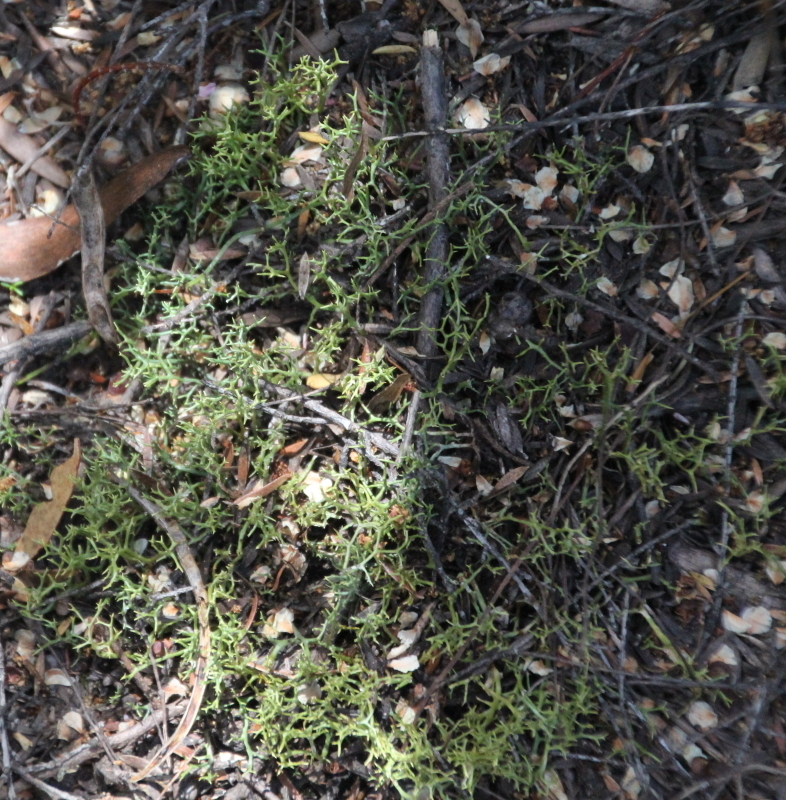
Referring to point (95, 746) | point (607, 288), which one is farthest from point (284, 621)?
point (607, 288)

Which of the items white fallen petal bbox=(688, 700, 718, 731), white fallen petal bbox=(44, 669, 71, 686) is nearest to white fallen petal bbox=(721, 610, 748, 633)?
white fallen petal bbox=(688, 700, 718, 731)

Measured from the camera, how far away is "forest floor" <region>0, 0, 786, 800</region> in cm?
129

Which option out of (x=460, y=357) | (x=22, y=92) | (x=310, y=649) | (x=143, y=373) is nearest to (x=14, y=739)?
(x=310, y=649)

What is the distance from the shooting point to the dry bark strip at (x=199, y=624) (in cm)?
133

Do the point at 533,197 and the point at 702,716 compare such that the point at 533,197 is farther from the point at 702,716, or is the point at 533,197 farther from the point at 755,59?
the point at 702,716

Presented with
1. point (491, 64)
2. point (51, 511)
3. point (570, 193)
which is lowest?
point (51, 511)

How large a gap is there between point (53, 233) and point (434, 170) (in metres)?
0.83

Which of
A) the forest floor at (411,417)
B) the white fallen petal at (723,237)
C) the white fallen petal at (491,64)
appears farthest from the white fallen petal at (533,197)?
the white fallen petal at (723,237)

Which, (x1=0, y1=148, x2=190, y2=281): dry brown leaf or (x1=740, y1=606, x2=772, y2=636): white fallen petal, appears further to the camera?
(x1=0, y1=148, x2=190, y2=281): dry brown leaf

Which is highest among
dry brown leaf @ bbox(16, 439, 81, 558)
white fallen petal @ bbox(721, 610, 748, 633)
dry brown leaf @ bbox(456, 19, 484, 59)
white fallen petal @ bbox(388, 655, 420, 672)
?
dry brown leaf @ bbox(456, 19, 484, 59)

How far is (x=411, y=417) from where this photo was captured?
1303 millimetres

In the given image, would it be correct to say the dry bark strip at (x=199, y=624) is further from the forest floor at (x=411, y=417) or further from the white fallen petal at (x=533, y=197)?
the white fallen petal at (x=533, y=197)

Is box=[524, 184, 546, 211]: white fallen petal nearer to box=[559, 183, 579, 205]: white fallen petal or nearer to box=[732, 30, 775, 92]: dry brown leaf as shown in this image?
box=[559, 183, 579, 205]: white fallen petal

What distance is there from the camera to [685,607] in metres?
1.32
